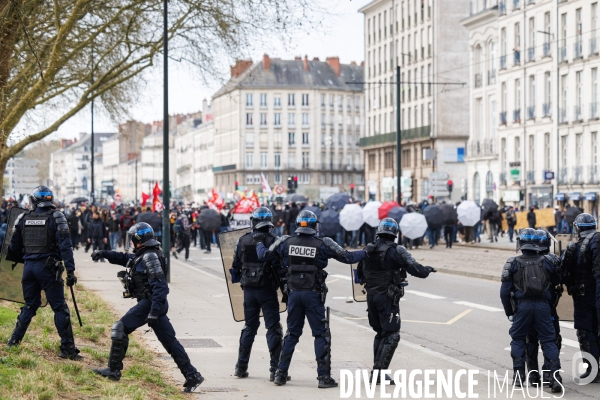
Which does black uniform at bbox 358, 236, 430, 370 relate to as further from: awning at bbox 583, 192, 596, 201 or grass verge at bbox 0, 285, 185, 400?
awning at bbox 583, 192, 596, 201

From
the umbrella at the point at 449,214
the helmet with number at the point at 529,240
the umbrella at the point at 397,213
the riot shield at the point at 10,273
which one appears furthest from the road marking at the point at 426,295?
the umbrella at the point at 449,214

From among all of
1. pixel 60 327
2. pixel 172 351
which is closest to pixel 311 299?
pixel 172 351

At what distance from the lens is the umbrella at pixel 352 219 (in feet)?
122

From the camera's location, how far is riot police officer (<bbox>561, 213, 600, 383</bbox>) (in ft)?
35.2

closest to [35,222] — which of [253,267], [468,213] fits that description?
[253,267]

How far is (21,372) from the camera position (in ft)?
30.2

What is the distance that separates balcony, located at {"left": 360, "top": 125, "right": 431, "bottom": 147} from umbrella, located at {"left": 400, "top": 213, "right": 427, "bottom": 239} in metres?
49.1

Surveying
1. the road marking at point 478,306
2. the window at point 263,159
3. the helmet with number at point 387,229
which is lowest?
the road marking at point 478,306

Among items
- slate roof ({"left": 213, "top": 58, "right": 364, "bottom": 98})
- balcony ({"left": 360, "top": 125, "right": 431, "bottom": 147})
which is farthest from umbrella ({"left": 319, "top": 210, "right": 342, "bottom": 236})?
slate roof ({"left": 213, "top": 58, "right": 364, "bottom": 98})

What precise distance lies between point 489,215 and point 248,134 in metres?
94.9

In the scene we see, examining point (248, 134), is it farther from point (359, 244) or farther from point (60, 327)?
point (60, 327)

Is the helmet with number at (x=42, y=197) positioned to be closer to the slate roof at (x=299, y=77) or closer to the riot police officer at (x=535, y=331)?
the riot police officer at (x=535, y=331)

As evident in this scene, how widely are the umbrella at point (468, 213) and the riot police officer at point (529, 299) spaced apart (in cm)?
2900

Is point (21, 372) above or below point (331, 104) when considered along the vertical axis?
below
